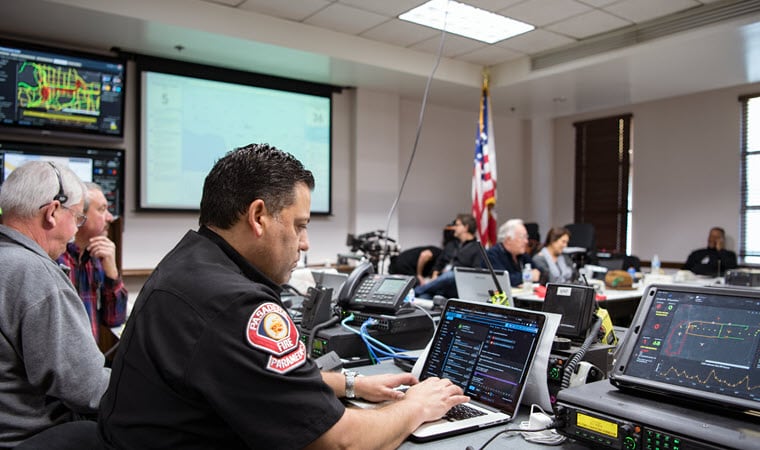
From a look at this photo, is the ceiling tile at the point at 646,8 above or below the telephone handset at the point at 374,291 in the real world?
above

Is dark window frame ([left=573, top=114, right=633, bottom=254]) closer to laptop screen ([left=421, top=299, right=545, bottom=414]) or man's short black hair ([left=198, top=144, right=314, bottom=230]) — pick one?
laptop screen ([left=421, top=299, right=545, bottom=414])

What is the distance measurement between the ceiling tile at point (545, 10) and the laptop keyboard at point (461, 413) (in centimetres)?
371

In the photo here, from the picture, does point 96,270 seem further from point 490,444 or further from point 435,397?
point 490,444

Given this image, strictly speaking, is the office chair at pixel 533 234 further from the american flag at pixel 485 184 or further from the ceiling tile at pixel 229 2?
the ceiling tile at pixel 229 2

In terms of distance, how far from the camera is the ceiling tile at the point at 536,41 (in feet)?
16.2

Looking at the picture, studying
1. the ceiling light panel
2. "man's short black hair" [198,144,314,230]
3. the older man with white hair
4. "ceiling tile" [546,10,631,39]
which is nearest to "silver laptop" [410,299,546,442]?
"man's short black hair" [198,144,314,230]

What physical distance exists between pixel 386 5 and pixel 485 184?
2211 millimetres

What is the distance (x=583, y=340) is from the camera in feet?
4.70

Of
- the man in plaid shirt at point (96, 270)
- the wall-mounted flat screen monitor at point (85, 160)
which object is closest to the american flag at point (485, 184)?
the wall-mounted flat screen monitor at point (85, 160)

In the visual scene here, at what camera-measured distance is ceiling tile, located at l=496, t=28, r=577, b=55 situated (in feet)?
16.2

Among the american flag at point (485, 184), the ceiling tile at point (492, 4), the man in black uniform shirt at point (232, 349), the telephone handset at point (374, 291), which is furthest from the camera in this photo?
the american flag at point (485, 184)

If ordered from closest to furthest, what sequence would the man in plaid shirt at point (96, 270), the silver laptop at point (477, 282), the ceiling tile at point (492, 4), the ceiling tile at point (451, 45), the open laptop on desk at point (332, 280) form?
the open laptop on desk at point (332, 280)
the man in plaid shirt at point (96, 270)
the silver laptop at point (477, 282)
the ceiling tile at point (492, 4)
the ceiling tile at point (451, 45)

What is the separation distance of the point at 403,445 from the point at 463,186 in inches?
259

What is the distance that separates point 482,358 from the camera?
4.56 feet
